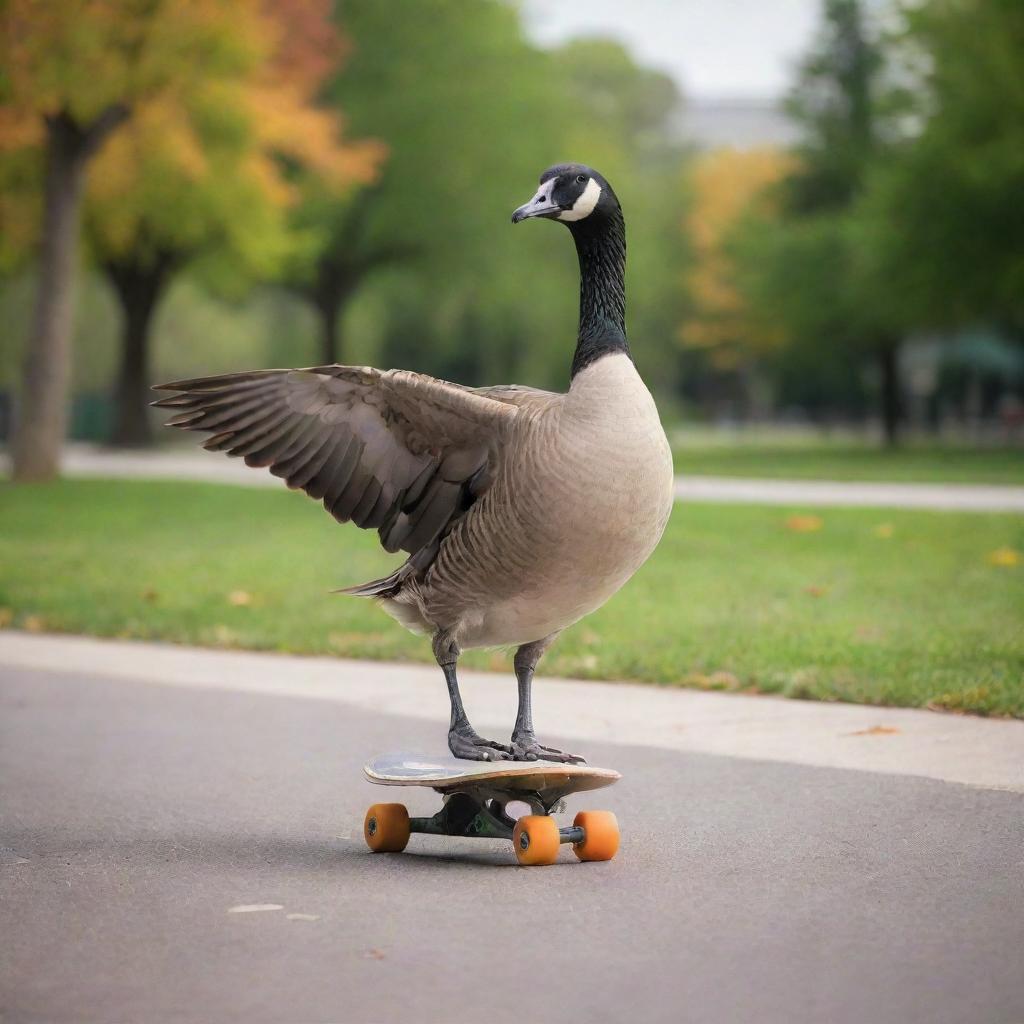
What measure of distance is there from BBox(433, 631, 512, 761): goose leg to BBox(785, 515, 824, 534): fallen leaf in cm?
1069

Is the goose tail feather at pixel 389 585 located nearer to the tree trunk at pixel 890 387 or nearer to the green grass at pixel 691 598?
the green grass at pixel 691 598

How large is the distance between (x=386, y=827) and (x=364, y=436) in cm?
142

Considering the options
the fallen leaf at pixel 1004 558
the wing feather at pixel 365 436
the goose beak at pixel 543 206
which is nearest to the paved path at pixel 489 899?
the wing feather at pixel 365 436

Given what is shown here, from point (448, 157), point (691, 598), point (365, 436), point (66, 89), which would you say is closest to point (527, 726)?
point (365, 436)

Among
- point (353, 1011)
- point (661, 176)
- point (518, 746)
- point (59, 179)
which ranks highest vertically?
point (661, 176)

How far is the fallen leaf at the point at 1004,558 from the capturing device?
13.5 metres

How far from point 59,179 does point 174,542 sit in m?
9.50

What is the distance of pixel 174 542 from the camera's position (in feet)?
53.3

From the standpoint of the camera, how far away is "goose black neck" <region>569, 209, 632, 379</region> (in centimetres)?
561

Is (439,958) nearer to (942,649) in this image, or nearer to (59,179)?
(942,649)

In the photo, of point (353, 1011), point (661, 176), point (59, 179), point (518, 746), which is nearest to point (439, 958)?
point (353, 1011)

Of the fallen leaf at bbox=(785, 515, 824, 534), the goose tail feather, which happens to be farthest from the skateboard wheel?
the fallen leaf at bbox=(785, 515, 824, 534)

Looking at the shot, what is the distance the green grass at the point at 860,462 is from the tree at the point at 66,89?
35.2 feet

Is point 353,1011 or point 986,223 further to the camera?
point 986,223
